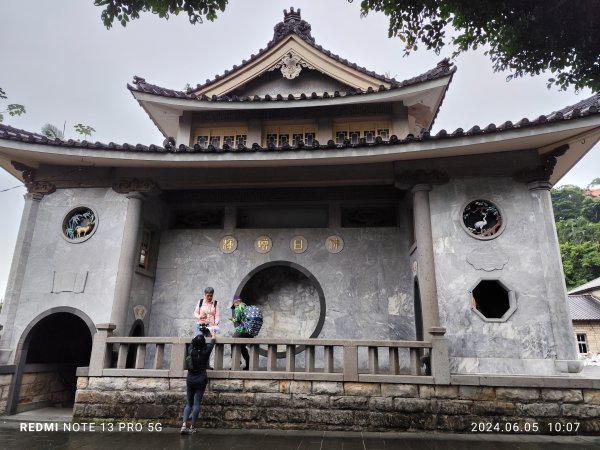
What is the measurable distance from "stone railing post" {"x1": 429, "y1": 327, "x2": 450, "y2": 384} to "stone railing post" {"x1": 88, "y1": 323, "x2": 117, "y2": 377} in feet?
20.7

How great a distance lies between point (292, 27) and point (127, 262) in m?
9.00

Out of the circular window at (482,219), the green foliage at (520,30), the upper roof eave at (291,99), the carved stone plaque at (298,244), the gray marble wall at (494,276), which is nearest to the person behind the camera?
the green foliage at (520,30)

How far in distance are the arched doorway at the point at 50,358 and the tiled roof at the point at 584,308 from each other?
88.2 feet

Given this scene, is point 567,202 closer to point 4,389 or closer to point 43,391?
point 43,391

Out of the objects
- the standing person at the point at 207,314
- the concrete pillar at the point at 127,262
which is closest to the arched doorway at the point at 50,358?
the concrete pillar at the point at 127,262

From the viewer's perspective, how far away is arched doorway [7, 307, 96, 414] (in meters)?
8.25

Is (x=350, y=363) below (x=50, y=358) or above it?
above

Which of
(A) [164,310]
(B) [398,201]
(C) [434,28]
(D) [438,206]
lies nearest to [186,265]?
(A) [164,310]

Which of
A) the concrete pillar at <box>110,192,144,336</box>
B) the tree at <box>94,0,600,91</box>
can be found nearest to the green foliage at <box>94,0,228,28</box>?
the tree at <box>94,0,600,91</box>

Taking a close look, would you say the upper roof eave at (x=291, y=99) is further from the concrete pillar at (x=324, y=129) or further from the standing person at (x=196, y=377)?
the standing person at (x=196, y=377)

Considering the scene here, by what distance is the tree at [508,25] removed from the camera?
5578 millimetres

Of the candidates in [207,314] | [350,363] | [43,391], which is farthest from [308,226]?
[43,391]

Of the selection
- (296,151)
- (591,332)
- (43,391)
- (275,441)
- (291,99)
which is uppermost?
(291,99)

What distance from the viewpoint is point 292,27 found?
1238 centimetres
